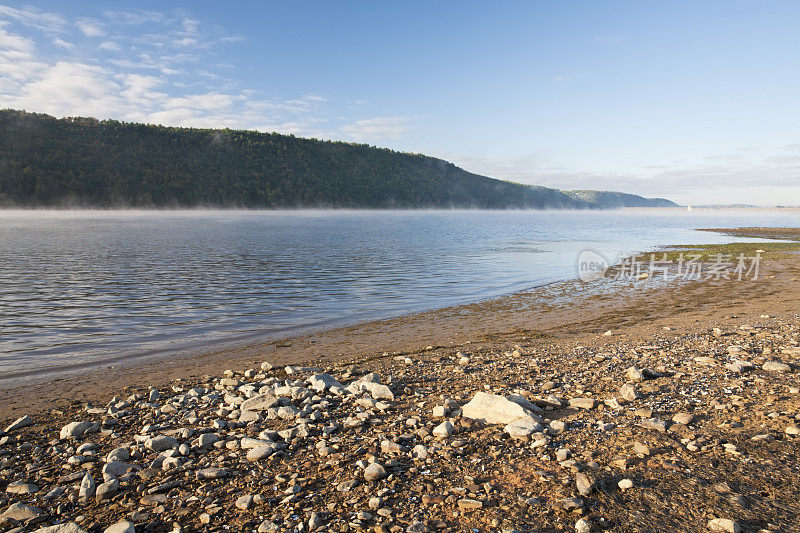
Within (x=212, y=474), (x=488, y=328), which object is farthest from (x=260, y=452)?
(x=488, y=328)

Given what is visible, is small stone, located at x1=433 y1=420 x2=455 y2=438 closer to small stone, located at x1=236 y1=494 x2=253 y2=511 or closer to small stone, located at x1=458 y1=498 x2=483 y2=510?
small stone, located at x1=458 y1=498 x2=483 y2=510

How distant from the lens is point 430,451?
5422 mm

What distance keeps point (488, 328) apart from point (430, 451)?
9.53 metres

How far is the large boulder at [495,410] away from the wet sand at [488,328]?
4810 millimetres

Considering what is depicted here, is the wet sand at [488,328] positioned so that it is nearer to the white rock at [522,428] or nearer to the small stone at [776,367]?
the small stone at [776,367]

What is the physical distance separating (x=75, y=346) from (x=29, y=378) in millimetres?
2794

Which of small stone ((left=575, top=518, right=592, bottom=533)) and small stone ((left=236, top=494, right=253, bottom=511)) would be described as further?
small stone ((left=236, top=494, right=253, bottom=511))

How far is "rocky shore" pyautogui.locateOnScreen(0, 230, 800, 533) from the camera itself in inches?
167

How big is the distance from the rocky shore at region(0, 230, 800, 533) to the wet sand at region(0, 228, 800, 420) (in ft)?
2.40

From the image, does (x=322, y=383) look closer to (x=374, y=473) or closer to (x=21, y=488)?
(x=374, y=473)

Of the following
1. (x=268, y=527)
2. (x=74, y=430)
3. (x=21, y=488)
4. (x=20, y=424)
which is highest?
(x=268, y=527)

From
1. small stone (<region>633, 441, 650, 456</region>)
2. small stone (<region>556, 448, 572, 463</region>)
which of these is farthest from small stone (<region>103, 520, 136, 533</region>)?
small stone (<region>633, 441, 650, 456</region>)

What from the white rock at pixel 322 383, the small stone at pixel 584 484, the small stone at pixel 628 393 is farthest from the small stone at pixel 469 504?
the small stone at pixel 628 393

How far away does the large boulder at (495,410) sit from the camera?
6238 mm
